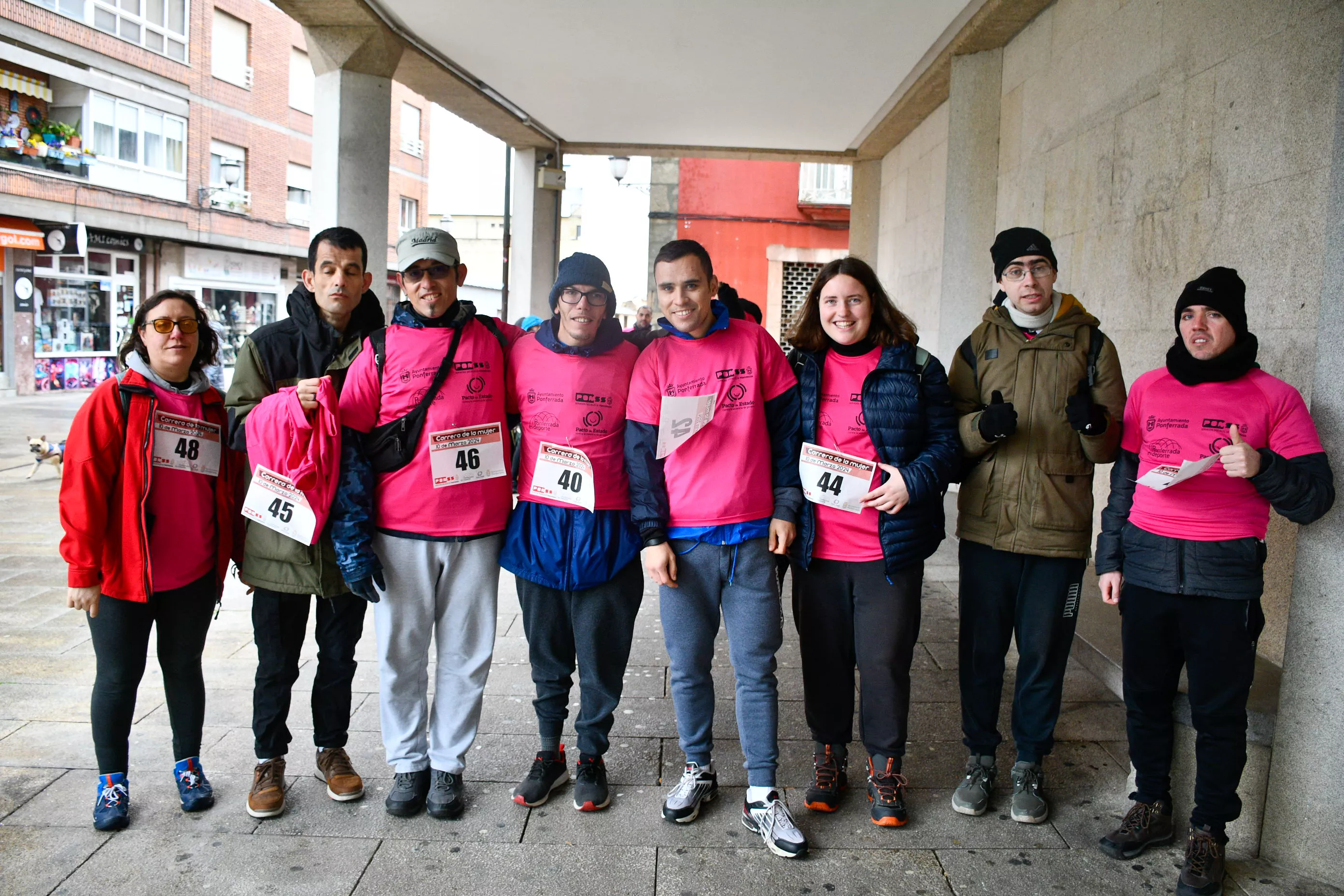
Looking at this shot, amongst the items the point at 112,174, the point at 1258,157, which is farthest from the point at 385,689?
the point at 112,174

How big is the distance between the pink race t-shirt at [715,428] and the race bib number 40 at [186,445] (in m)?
1.42

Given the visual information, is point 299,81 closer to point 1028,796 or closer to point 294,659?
point 294,659

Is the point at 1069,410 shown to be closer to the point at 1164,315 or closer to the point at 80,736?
the point at 1164,315

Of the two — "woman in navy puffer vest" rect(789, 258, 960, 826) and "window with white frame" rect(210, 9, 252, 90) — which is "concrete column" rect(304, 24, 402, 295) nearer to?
"woman in navy puffer vest" rect(789, 258, 960, 826)

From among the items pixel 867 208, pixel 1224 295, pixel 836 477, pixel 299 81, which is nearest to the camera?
pixel 1224 295

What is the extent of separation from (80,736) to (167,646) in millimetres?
1036

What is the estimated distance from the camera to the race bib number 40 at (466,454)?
3.03 m

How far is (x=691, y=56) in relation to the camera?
8242 millimetres

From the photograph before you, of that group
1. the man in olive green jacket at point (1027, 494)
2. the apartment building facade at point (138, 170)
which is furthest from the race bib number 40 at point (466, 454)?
the apartment building facade at point (138, 170)

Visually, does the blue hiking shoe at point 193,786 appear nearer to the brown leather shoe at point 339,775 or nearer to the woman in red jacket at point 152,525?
the woman in red jacket at point 152,525

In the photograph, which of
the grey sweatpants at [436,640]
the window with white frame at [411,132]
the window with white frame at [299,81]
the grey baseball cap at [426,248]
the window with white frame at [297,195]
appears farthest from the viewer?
the window with white frame at [411,132]

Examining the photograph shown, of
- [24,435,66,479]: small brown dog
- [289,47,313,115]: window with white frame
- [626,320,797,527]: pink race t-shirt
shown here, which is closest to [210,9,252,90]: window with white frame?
[289,47,313,115]: window with white frame

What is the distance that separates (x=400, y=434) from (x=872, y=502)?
5.11ft

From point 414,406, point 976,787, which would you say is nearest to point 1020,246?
point 976,787
